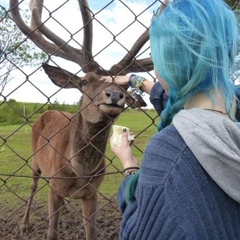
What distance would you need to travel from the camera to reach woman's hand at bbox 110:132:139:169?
1.79m

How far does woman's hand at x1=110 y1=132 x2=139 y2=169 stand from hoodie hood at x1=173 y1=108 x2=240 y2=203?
43 cm

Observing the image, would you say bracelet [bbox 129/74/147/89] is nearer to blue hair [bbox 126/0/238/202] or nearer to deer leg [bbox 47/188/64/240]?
blue hair [bbox 126/0/238/202]

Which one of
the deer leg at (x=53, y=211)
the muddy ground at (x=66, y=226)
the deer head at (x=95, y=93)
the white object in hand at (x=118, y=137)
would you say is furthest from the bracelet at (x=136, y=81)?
the muddy ground at (x=66, y=226)

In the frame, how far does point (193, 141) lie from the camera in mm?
1364

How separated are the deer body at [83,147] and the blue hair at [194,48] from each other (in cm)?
200

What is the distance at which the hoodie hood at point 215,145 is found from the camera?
136 cm

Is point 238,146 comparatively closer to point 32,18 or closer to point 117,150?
point 117,150

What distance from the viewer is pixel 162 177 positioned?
54.3 inches

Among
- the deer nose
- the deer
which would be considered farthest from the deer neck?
the deer nose

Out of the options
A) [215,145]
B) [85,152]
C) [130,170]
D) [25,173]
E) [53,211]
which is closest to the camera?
[215,145]

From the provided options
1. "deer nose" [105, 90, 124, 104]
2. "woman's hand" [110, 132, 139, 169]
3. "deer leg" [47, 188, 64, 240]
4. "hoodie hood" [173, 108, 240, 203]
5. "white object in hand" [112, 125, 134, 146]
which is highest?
"deer nose" [105, 90, 124, 104]

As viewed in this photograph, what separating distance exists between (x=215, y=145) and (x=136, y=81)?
41.0 inches

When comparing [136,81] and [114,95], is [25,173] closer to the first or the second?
[114,95]

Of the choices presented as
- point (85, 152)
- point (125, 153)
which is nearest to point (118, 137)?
point (125, 153)
